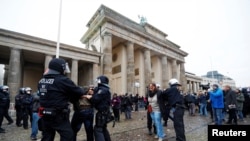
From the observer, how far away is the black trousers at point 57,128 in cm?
303

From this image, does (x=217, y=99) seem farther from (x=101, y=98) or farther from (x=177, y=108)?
(x=101, y=98)

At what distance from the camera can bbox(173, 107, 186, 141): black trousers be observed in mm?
4984

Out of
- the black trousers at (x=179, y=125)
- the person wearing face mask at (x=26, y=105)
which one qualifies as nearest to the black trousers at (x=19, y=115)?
the person wearing face mask at (x=26, y=105)

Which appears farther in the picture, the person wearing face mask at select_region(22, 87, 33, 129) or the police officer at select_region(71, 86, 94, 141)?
the person wearing face mask at select_region(22, 87, 33, 129)

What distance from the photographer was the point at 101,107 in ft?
13.6

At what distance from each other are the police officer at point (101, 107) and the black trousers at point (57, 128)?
0.96m

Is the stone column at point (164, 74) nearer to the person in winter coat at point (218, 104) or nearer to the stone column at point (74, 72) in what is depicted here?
the stone column at point (74, 72)

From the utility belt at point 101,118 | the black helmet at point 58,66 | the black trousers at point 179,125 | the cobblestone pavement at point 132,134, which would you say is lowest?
the cobblestone pavement at point 132,134

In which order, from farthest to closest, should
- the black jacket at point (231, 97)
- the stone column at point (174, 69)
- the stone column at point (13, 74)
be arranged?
the stone column at point (174, 69)
the stone column at point (13, 74)
the black jacket at point (231, 97)

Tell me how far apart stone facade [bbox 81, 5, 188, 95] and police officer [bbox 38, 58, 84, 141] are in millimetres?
19796

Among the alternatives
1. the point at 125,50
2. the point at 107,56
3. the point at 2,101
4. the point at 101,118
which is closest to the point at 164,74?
the point at 125,50

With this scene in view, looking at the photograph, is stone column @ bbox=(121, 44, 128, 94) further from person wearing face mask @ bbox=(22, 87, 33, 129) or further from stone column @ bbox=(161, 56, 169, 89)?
person wearing face mask @ bbox=(22, 87, 33, 129)

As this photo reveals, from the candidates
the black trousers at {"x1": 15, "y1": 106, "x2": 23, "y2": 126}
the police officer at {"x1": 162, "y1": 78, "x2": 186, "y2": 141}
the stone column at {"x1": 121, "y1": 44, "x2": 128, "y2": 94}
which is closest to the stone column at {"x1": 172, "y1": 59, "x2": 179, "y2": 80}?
the stone column at {"x1": 121, "y1": 44, "x2": 128, "y2": 94}

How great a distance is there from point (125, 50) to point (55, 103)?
85.1ft
